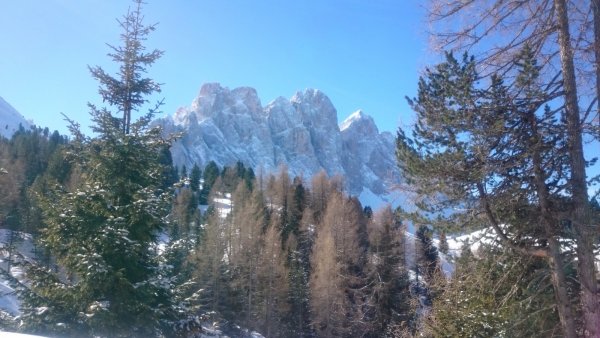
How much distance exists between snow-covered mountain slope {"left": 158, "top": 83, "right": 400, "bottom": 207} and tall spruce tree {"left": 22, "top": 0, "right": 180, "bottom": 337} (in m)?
152

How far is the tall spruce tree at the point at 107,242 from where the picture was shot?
881 cm

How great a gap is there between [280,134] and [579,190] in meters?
176

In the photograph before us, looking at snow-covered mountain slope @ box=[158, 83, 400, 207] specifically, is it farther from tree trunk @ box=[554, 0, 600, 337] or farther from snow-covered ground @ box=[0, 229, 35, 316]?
tree trunk @ box=[554, 0, 600, 337]

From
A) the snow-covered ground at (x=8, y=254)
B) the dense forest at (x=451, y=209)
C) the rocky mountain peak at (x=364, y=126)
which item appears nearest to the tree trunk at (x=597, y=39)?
the dense forest at (x=451, y=209)

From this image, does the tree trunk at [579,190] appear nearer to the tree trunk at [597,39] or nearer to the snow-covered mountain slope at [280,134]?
the tree trunk at [597,39]

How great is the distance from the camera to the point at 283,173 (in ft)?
177

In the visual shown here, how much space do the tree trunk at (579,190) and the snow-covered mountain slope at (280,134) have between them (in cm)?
15751

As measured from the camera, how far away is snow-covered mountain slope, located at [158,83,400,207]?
168375 millimetres

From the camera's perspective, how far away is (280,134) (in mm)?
181250

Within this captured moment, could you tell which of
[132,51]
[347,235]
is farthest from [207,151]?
[132,51]

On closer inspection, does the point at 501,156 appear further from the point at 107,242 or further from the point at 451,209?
the point at 107,242

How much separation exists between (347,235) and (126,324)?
29291 mm

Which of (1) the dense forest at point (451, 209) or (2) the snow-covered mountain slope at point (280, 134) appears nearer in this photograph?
(1) the dense forest at point (451, 209)

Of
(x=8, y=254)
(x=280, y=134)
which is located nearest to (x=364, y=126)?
(x=280, y=134)
